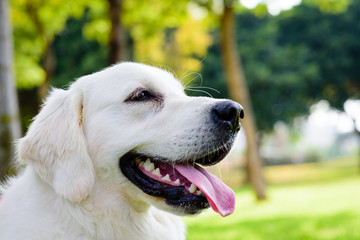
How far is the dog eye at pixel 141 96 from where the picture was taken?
305 cm

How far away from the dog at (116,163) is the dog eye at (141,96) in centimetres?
1

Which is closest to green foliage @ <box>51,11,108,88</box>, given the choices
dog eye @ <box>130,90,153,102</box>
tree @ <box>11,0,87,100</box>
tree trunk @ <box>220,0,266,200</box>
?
tree @ <box>11,0,87,100</box>

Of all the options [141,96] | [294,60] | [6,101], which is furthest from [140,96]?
[294,60]

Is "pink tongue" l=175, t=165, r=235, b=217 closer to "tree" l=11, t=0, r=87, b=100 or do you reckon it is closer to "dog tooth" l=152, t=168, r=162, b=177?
"dog tooth" l=152, t=168, r=162, b=177

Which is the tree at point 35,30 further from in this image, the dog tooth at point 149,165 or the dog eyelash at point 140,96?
the dog tooth at point 149,165

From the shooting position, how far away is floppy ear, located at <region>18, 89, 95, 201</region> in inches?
106

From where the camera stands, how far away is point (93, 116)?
117 inches

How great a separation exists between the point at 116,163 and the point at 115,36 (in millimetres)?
7471

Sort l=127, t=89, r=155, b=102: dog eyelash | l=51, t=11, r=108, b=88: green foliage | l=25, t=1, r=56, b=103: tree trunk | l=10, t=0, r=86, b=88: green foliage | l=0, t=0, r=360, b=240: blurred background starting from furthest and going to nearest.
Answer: l=51, t=11, r=108, b=88: green foliage
l=25, t=1, r=56, b=103: tree trunk
l=10, t=0, r=86, b=88: green foliage
l=0, t=0, r=360, b=240: blurred background
l=127, t=89, r=155, b=102: dog eyelash

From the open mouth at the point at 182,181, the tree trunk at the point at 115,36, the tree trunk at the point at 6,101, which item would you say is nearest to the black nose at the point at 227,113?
the open mouth at the point at 182,181

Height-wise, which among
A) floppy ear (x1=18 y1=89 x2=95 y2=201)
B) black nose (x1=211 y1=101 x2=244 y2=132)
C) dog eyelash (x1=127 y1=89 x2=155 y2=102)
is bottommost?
floppy ear (x1=18 y1=89 x2=95 y2=201)

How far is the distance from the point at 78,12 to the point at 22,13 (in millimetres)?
2831

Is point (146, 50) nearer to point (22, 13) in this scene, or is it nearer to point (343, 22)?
point (22, 13)

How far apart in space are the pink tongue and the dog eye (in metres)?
0.58
